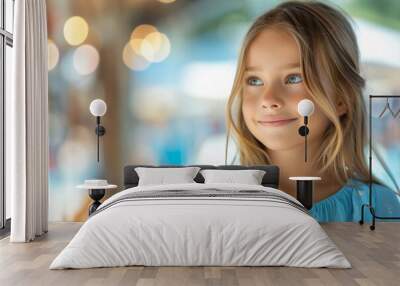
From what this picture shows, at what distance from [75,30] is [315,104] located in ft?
10.6

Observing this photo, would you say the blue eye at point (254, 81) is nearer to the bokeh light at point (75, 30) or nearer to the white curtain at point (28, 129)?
the bokeh light at point (75, 30)

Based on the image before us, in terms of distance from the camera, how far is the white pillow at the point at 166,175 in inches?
284

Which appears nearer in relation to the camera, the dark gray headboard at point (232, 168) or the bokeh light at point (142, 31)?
the dark gray headboard at point (232, 168)

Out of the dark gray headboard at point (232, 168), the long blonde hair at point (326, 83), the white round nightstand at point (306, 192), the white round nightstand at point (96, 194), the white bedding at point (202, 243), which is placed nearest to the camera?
the white bedding at point (202, 243)

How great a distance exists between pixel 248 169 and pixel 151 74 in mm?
1765

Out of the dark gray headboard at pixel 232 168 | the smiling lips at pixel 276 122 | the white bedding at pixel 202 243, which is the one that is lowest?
the white bedding at pixel 202 243

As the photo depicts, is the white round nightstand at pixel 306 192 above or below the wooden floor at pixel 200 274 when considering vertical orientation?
above

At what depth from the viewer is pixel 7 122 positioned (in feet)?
23.8

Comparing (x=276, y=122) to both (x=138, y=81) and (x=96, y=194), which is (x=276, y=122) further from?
(x=96, y=194)

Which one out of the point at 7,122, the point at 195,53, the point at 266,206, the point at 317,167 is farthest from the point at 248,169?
the point at 7,122

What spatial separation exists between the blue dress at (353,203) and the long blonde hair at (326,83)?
0.13 meters

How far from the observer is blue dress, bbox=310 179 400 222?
7.84 meters

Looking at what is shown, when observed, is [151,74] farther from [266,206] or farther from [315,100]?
[266,206]

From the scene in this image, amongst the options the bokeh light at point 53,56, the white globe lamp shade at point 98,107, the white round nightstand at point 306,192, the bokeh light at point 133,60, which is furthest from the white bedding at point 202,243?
the bokeh light at point 53,56
